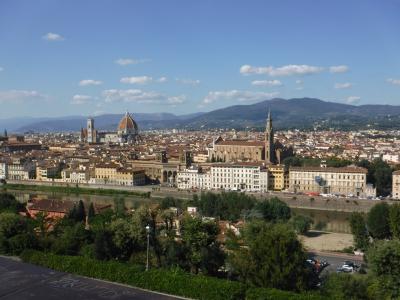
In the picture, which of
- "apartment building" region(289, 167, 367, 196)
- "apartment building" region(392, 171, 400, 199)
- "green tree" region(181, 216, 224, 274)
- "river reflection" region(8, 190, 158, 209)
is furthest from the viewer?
"apartment building" region(289, 167, 367, 196)

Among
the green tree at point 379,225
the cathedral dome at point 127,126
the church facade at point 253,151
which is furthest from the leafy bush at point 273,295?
the cathedral dome at point 127,126

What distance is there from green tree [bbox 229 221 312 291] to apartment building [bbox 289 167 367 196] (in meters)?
20.9

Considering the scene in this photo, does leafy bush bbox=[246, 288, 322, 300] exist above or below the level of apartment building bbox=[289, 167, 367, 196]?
above

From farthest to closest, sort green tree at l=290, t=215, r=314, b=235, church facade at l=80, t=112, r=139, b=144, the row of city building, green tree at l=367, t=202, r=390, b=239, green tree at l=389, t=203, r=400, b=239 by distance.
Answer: church facade at l=80, t=112, r=139, b=144
the row of city building
green tree at l=290, t=215, r=314, b=235
green tree at l=367, t=202, r=390, b=239
green tree at l=389, t=203, r=400, b=239

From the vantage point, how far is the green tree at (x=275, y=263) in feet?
32.5

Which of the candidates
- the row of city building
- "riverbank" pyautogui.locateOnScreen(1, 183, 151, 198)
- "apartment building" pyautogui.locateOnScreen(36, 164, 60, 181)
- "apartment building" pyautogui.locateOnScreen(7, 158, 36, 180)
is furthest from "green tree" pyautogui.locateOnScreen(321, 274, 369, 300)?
"apartment building" pyautogui.locateOnScreen(7, 158, 36, 180)

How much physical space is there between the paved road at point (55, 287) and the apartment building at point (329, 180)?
2272 cm

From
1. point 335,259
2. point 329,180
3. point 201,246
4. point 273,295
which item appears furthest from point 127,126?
point 273,295

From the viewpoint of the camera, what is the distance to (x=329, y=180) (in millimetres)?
32000

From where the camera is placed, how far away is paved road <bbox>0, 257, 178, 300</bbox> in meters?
9.10

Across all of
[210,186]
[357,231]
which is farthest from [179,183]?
[357,231]

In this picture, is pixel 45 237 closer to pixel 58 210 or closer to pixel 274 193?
pixel 58 210

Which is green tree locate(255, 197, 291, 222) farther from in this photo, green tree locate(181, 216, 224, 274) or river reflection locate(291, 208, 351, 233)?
green tree locate(181, 216, 224, 274)

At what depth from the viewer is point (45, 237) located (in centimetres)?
1310
